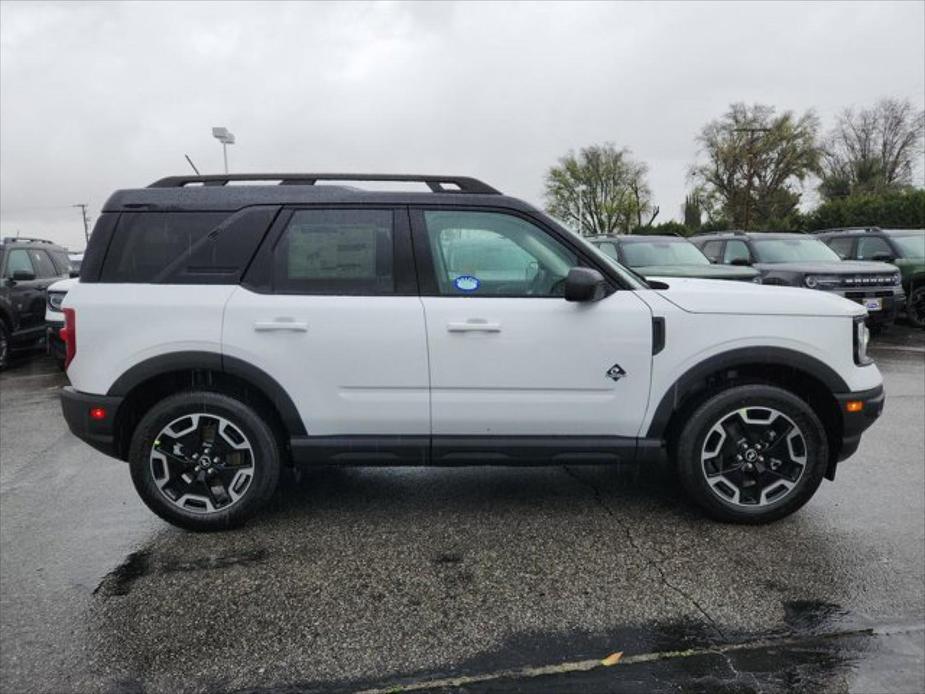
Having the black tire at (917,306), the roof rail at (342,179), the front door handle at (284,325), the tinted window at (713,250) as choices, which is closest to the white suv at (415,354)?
the front door handle at (284,325)

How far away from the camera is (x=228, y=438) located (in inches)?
151

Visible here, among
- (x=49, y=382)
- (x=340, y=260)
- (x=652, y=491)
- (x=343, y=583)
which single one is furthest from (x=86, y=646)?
(x=49, y=382)

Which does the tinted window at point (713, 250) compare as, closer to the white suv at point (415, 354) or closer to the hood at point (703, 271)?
the hood at point (703, 271)

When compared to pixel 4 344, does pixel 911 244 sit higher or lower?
higher

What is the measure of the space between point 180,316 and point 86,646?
165 cm

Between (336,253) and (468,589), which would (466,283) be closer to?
(336,253)

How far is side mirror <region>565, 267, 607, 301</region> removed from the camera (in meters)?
3.60

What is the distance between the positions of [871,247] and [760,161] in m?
38.0

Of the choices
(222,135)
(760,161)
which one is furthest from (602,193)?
(222,135)

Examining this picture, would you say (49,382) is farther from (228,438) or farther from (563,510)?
(563,510)

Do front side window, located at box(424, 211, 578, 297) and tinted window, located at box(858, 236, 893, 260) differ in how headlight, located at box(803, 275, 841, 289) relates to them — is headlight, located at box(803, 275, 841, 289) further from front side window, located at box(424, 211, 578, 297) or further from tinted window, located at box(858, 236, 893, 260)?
front side window, located at box(424, 211, 578, 297)

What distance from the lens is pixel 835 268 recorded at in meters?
11.1

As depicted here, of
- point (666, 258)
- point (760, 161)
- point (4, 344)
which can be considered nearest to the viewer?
point (4, 344)

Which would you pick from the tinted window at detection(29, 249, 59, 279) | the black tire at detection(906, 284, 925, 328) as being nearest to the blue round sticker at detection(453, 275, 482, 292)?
the tinted window at detection(29, 249, 59, 279)
